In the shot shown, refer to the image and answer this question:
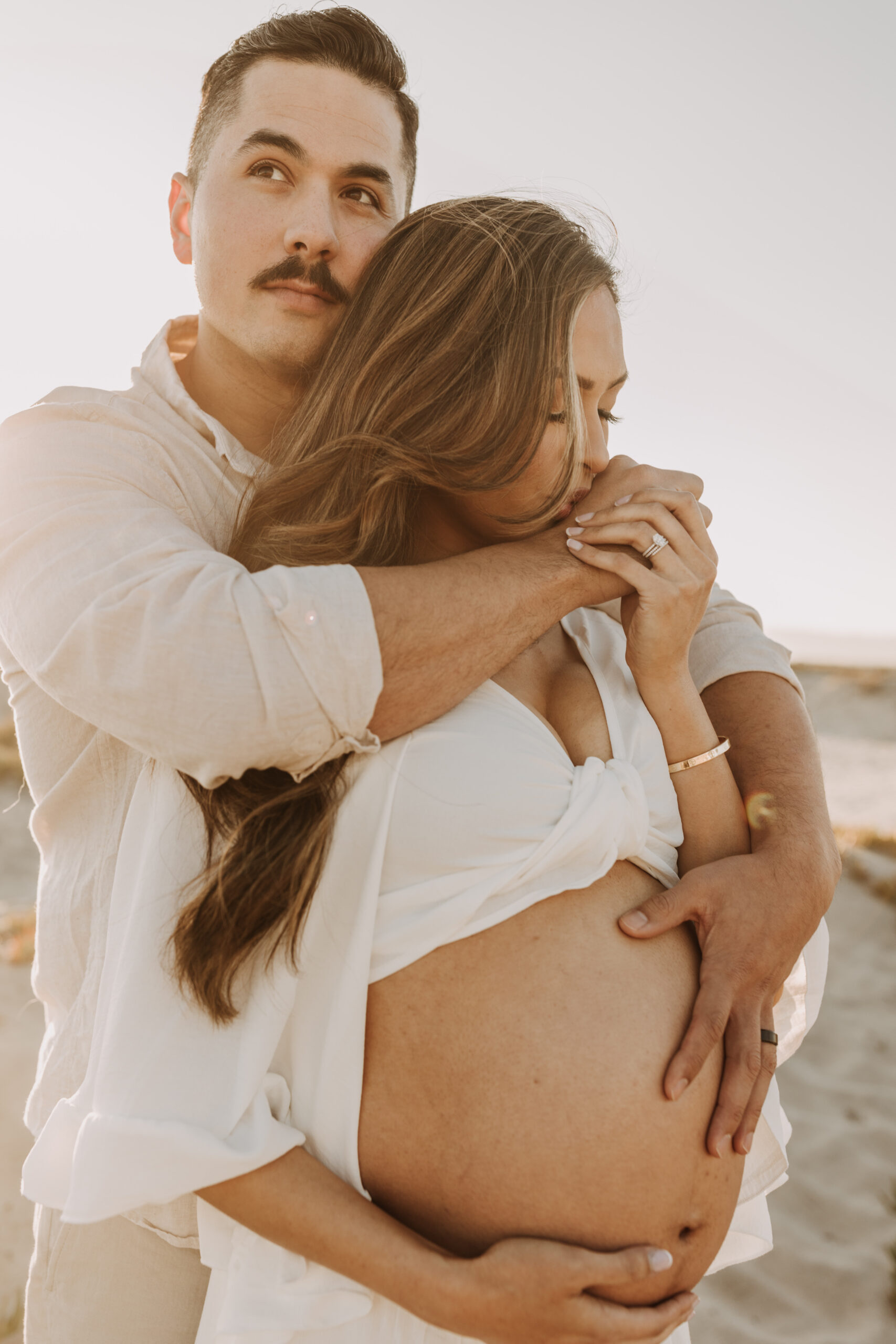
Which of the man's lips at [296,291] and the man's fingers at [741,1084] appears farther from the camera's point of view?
the man's lips at [296,291]

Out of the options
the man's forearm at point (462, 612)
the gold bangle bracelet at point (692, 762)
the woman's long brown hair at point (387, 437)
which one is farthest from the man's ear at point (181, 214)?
the gold bangle bracelet at point (692, 762)

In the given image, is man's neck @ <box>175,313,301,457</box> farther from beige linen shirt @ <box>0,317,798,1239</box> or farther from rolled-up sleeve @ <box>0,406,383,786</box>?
rolled-up sleeve @ <box>0,406,383,786</box>

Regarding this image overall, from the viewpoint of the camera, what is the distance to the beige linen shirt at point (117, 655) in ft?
4.20

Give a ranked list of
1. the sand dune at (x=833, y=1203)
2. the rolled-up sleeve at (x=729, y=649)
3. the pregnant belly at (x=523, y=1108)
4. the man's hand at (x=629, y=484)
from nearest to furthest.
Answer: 1. the pregnant belly at (x=523, y=1108)
2. the man's hand at (x=629, y=484)
3. the rolled-up sleeve at (x=729, y=649)
4. the sand dune at (x=833, y=1203)

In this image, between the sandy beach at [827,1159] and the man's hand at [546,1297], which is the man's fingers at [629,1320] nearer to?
the man's hand at [546,1297]

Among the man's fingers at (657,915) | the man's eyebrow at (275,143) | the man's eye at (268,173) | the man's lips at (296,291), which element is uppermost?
the man's eyebrow at (275,143)

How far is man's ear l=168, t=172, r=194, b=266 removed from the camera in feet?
7.82

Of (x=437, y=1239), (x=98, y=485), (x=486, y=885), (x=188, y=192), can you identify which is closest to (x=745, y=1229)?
(x=437, y=1239)

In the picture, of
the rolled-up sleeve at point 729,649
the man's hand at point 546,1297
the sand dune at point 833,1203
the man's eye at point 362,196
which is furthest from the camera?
the sand dune at point 833,1203

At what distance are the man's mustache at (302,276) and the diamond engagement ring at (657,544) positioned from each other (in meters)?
0.91

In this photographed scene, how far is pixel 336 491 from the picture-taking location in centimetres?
173

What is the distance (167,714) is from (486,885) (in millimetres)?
600

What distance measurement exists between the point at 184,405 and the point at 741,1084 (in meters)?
1.71

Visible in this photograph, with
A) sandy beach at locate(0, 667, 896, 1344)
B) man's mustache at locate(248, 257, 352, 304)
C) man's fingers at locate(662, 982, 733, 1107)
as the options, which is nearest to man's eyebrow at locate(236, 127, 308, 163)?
man's mustache at locate(248, 257, 352, 304)
